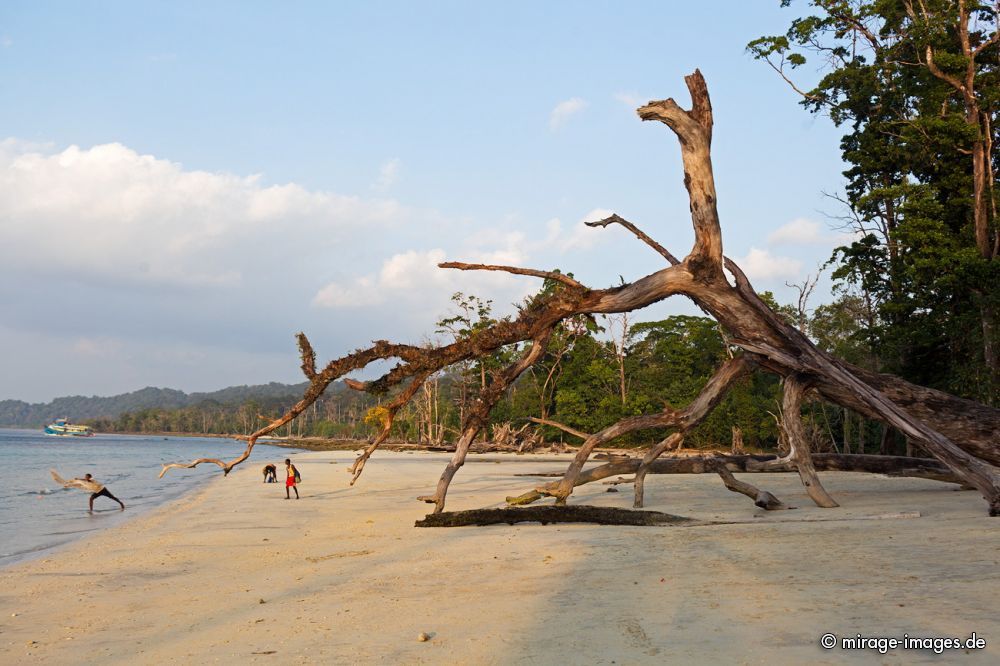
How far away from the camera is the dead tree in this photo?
394 inches

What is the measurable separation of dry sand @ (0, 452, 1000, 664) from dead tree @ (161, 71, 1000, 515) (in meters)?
1.16

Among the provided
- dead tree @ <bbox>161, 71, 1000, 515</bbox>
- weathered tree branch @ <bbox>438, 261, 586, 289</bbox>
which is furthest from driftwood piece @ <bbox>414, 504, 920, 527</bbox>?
weathered tree branch @ <bbox>438, 261, 586, 289</bbox>

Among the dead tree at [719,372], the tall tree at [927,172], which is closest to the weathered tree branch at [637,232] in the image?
the dead tree at [719,372]

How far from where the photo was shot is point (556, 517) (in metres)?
9.82

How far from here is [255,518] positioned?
1388 centimetres

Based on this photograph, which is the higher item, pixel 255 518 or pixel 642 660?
pixel 642 660

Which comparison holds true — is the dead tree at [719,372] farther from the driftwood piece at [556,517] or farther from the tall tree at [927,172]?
the tall tree at [927,172]

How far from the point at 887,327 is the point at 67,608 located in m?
22.0

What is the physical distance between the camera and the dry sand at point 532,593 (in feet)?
14.1

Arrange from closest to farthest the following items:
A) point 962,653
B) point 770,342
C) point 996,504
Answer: point 962,653 < point 996,504 < point 770,342

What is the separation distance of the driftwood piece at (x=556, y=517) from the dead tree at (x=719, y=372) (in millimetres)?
795

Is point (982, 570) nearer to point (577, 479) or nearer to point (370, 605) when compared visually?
point (370, 605)

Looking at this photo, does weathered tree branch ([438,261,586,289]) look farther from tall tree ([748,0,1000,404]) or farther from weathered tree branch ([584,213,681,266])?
tall tree ([748,0,1000,404])

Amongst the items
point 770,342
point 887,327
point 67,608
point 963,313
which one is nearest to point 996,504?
point 770,342
